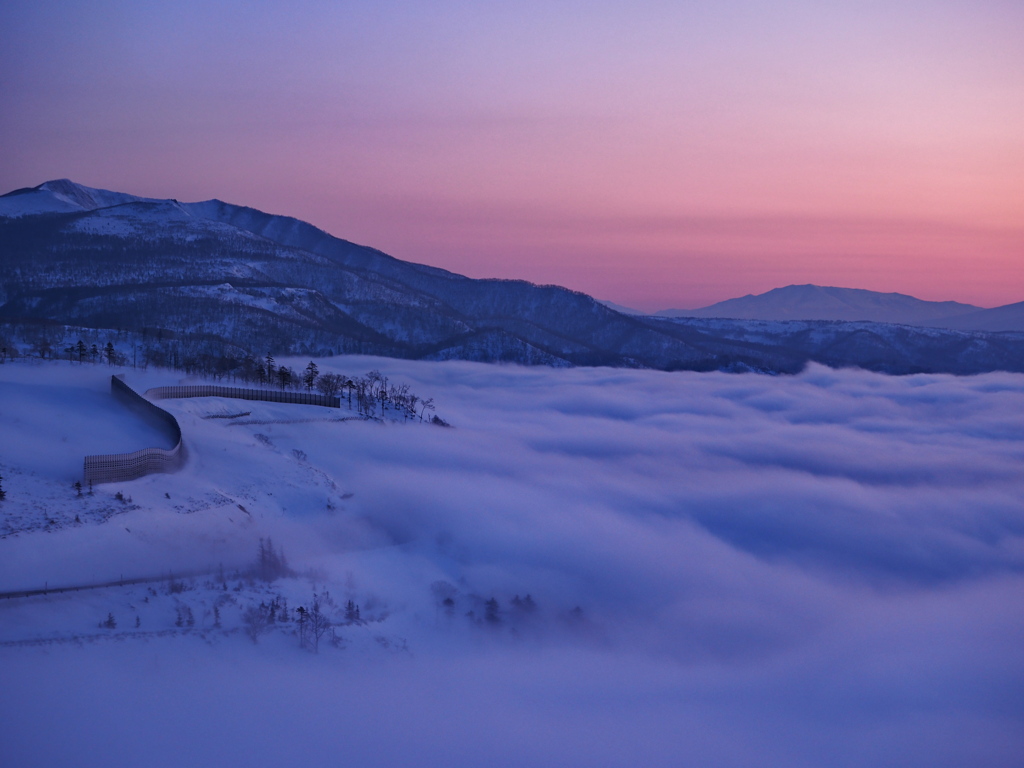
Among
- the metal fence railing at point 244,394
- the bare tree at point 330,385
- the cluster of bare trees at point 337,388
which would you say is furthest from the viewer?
the bare tree at point 330,385

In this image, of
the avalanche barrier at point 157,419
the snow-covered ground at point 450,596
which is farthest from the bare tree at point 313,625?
the avalanche barrier at point 157,419

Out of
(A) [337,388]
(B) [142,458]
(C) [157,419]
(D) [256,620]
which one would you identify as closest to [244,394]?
(A) [337,388]

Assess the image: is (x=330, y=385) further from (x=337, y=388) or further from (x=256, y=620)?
(x=256, y=620)

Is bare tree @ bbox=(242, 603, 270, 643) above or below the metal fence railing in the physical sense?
below

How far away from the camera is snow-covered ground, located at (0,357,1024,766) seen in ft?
111

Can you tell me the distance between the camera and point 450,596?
186ft

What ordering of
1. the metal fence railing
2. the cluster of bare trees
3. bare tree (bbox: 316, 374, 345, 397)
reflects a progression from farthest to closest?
Answer: bare tree (bbox: 316, 374, 345, 397) < the cluster of bare trees < the metal fence railing

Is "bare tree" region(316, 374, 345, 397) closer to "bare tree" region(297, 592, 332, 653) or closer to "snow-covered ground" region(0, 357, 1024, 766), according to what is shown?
"snow-covered ground" region(0, 357, 1024, 766)

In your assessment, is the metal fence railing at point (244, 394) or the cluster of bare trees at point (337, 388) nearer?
the metal fence railing at point (244, 394)

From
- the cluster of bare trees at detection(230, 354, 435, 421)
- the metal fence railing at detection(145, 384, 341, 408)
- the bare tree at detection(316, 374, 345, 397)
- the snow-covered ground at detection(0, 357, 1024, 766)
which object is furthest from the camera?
the bare tree at detection(316, 374, 345, 397)

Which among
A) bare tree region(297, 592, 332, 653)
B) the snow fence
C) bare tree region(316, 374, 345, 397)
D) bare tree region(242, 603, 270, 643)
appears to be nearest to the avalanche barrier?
the snow fence

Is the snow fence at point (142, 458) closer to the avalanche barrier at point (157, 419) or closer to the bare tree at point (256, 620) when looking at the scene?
the avalanche barrier at point (157, 419)

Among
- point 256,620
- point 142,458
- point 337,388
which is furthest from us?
point 337,388

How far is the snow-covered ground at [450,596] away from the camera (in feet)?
111
